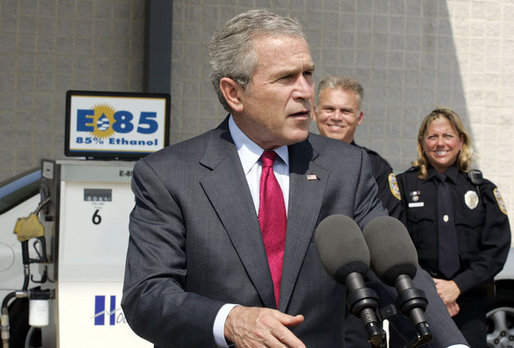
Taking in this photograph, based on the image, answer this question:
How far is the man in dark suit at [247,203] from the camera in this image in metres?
2.35

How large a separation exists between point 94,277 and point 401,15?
640cm

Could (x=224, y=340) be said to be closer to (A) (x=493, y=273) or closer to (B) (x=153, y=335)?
(B) (x=153, y=335)

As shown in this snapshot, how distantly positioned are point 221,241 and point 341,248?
0.50m

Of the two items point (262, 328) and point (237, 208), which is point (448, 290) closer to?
point (237, 208)

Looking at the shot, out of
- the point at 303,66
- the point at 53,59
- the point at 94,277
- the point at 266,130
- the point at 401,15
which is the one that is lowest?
the point at 94,277

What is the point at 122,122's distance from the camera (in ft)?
16.9

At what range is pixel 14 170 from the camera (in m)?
9.59

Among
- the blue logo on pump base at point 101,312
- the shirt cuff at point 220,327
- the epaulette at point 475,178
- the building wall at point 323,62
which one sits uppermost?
the building wall at point 323,62

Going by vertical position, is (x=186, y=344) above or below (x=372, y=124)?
below

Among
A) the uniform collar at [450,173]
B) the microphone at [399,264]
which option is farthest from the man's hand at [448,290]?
the microphone at [399,264]

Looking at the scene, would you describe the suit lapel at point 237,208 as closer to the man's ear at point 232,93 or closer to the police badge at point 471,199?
the man's ear at point 232,93

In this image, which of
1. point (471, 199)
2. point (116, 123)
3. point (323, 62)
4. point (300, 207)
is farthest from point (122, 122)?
point (323, 62)

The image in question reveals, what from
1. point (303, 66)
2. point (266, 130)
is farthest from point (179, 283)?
point (303, 66)

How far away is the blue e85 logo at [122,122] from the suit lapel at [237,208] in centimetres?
263
